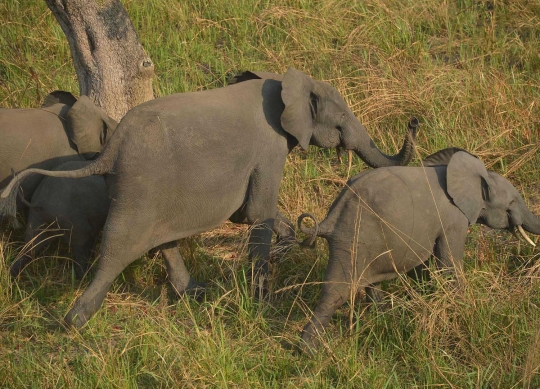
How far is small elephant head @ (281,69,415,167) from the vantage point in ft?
19.2

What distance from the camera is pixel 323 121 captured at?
20.2 feet

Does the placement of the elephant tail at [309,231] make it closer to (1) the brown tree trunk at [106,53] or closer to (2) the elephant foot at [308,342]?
(2) the elephant foot at [308,342]

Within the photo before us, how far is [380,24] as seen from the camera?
8516mm

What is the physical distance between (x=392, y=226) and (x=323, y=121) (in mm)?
1308

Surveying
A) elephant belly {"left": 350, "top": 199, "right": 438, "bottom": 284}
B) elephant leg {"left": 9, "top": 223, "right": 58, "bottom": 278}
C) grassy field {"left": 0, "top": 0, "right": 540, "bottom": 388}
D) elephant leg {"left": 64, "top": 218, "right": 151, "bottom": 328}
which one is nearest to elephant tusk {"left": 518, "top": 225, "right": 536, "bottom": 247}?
grassy field {"left": 0, "top": 0, "right": 540, "bottom": 388}

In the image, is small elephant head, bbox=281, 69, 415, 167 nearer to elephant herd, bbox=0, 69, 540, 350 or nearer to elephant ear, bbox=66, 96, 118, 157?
elephant herd, bbox=0, 69, 540, 350

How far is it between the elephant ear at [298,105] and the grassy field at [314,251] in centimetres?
75

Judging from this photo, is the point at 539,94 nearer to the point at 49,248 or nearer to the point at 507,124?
the point at 507,124

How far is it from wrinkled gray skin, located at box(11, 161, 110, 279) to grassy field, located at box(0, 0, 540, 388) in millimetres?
181

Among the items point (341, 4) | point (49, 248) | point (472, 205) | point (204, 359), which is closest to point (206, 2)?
point (341, 4)

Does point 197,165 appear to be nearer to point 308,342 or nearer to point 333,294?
point 333,294

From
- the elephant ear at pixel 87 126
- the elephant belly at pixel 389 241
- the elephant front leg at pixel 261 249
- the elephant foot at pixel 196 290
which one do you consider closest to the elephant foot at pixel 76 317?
the elephant foot at pixel 196 290

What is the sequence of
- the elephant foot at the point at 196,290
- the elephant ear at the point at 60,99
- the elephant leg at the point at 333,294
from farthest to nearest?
the elephant ear at the point at 60,99
the elephant foot at the point at 196,290
the elephant leg at the point at 333,294

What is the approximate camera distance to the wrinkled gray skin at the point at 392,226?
200 inches
